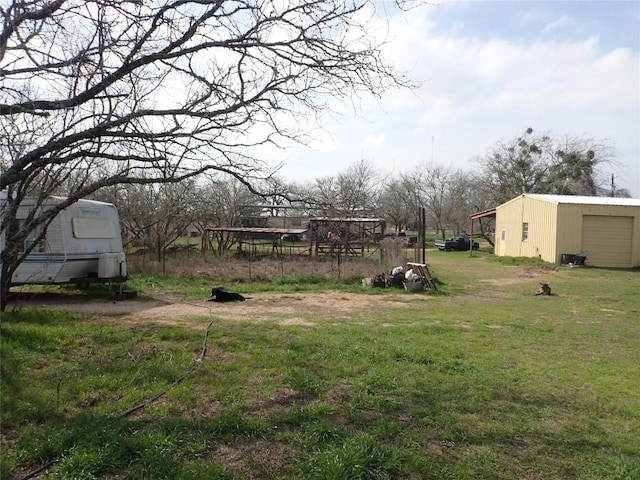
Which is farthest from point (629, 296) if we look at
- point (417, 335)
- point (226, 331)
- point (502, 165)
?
point (502, 165)

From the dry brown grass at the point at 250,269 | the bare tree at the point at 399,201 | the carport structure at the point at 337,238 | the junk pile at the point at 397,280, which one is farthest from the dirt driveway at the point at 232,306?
the bare tree at the point at 399,201

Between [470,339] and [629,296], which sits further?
[629,296]

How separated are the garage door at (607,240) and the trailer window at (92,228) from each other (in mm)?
19582

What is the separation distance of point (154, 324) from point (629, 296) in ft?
40.9

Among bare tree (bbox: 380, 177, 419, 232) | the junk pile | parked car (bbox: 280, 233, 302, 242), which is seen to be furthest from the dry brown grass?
bare tree (bbox: 380, 177, 419, 232)

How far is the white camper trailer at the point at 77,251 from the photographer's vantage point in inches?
428

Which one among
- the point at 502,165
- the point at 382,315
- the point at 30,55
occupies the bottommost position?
the point at 382,315

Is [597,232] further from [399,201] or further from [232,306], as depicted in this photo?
[399,201]

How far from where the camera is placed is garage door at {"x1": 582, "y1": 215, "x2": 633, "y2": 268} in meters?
22.1

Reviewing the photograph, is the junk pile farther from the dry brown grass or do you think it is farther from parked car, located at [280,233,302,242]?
parked car, located at [280,233,302,242]

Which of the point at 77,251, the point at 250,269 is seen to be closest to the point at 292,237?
the point at 250,269

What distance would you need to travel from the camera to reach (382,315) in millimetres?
9852

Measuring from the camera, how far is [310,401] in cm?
419

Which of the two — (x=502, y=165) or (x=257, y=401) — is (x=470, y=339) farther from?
(x=502, y=165)
